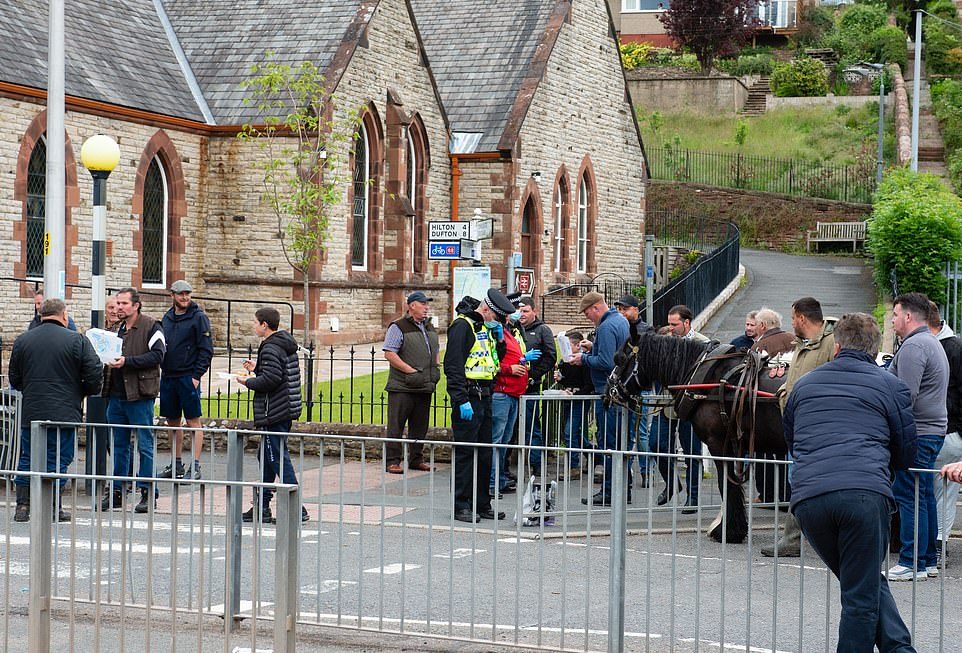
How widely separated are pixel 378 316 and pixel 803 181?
23.8m

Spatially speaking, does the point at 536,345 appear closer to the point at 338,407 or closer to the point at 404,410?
the point at 404,410

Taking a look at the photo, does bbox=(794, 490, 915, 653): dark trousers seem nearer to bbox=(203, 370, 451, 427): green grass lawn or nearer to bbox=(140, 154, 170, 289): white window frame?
bbox=(203, 370, 451, 427): green grass lawn

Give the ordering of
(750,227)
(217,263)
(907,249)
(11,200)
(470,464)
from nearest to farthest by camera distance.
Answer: (470,464), (907,249), (11,200), (217,263), (750,227)

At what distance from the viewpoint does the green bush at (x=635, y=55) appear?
63062 mm

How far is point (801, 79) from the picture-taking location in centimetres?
5938

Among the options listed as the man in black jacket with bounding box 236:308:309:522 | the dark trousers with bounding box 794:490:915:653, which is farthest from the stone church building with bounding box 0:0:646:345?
the dark trousers with bounding box 794:490:915:653

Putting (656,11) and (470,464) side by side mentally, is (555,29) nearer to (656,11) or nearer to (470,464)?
(470,464)

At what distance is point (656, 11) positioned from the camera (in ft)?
232

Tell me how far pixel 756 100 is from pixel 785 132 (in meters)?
4.24

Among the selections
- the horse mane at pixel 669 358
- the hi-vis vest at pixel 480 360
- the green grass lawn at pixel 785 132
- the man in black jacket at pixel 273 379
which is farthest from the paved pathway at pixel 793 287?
the man in black jacket at pixel 273 379

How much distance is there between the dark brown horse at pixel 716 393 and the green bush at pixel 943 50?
53.0 meters

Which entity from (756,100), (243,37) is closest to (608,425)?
(243,37)

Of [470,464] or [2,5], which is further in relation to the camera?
[2,5]

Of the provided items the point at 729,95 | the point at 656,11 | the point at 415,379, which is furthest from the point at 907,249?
the point at 656,11
